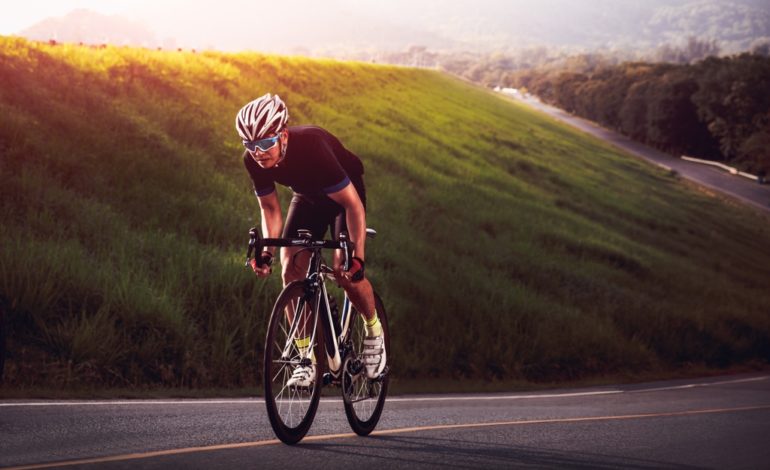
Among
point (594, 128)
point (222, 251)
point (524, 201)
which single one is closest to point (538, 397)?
point (222, 251)

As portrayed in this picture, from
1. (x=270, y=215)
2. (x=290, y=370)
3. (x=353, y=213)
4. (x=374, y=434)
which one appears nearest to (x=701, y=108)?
(x=374, y=434)

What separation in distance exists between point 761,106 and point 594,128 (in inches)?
1252

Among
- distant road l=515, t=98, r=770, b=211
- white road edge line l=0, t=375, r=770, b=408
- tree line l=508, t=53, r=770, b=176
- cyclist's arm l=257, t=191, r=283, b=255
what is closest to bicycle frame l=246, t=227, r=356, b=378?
cyclist's arm l=257, t=191, r=283, b=255

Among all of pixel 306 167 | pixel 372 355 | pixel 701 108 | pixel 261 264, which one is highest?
pixel 306 167

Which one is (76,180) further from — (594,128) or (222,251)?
(594,128)

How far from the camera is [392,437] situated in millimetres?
7836

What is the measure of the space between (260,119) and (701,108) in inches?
3173

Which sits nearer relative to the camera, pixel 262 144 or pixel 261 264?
pixel 262 144

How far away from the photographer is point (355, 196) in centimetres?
692

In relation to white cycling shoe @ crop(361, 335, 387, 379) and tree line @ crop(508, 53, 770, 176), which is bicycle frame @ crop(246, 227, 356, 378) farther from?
tree line @ crop(508, 53, 770, 176)

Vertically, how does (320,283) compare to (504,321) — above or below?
above

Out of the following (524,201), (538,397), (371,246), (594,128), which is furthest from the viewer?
(594,128)

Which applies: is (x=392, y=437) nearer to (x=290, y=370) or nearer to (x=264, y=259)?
(x=290, y=370)

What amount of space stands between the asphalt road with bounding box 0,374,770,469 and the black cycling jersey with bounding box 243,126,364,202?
1.85 meters
